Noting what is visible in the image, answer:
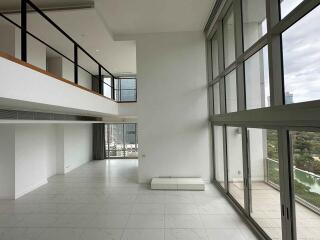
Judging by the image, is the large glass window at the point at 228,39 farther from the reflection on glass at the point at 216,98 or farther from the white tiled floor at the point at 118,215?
the white tiled floor at the point at 118,215

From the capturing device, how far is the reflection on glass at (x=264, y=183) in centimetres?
329

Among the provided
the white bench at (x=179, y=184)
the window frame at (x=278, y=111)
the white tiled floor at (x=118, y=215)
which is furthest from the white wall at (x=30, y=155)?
the window frame at (x=278, y=111)

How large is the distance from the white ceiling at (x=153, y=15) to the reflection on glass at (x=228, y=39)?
0.71 metres

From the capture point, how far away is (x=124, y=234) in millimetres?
3693

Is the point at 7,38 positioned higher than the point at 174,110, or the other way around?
the point at 7,38

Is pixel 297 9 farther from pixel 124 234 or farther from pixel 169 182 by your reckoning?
pixel 169 182

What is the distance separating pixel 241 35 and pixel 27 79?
3.72 m

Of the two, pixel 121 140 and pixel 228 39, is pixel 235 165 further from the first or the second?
pixel 121 140

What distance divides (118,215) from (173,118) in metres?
3.46

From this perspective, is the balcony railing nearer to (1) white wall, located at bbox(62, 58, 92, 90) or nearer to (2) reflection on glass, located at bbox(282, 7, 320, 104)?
(2) reflection on glass, located at bbox(282, 7, 320, 104)

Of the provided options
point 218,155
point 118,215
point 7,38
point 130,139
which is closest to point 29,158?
point 7,38

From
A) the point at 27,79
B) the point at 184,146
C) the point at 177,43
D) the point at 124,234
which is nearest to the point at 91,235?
the point at 124,234

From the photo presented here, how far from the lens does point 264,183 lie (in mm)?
3760

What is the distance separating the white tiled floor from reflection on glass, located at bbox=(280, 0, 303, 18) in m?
3.48
